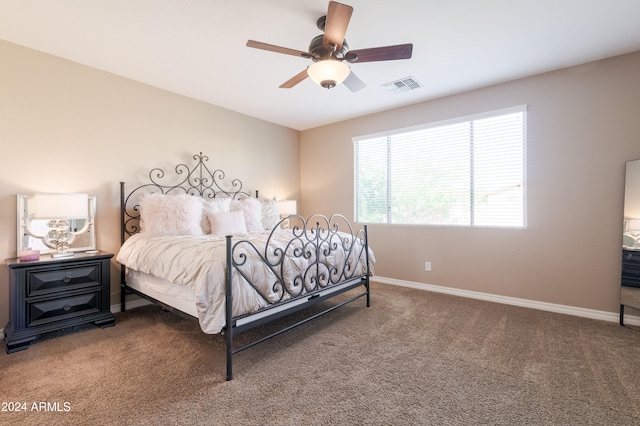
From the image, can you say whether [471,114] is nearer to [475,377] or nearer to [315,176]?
[315,176]

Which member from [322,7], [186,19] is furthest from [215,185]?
[322,7]

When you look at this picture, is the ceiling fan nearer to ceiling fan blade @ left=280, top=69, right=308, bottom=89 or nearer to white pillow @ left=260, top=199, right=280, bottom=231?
ceiling fan blade @ left=280, top=69, right=308, bottom=89

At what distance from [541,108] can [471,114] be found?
722 millimetres

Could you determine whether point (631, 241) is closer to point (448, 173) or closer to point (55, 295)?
point (448, 173)

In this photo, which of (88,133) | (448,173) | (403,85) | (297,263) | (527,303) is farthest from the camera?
(448,173)

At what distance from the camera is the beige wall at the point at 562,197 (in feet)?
9.60

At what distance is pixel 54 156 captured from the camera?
9.50ft

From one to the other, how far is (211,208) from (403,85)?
2805 millimetres

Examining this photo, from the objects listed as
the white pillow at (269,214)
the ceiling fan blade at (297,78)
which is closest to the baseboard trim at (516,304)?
the white pillow at (269,214)

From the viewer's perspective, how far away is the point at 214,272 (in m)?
1.91

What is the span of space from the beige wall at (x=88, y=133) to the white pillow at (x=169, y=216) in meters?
0.49

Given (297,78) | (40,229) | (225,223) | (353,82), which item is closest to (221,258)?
(225,223)

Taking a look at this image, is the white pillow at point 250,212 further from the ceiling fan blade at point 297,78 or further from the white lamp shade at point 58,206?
the ceiling fan blade at point 297,78

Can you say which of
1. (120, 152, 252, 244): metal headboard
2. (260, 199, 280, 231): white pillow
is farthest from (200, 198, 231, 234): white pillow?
(260, 199, 280, 231): white pillow
